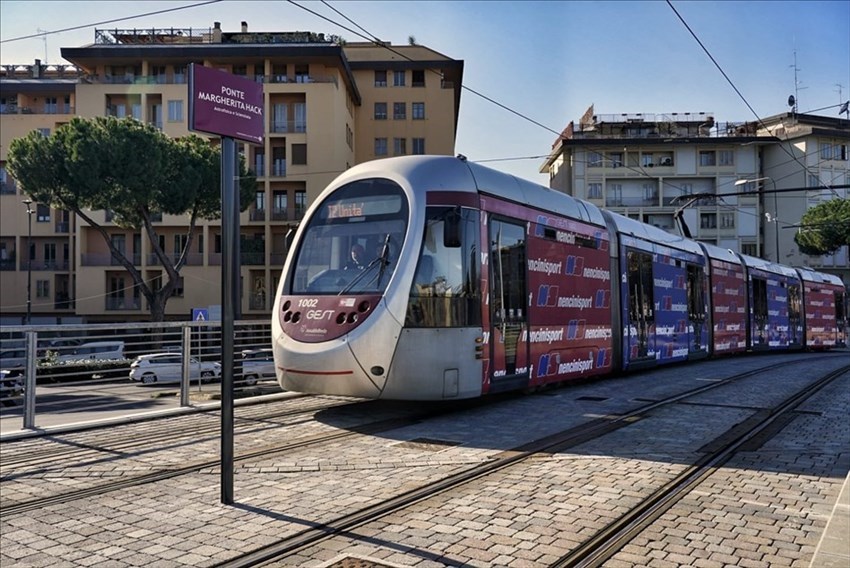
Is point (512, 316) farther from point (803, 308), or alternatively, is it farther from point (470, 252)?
point (803, 308)

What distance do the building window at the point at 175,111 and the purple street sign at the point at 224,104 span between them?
5139cm

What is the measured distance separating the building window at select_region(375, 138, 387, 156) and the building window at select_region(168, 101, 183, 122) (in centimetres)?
1556

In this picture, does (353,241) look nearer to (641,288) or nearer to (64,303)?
(641,288)

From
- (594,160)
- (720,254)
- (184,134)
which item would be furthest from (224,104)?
(594,160)

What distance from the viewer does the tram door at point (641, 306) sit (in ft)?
52.9

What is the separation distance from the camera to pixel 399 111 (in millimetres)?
60906

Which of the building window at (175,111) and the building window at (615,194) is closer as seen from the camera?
the building window at (175,111)

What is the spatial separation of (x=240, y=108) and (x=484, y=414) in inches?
249

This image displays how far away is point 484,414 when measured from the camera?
10773 mm

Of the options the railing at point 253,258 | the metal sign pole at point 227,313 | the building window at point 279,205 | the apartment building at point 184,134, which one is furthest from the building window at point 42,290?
the metal sign pole at point 227,313

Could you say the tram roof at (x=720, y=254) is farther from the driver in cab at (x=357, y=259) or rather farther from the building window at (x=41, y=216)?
the building window at (x=41, y=216)

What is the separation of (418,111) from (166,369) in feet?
163

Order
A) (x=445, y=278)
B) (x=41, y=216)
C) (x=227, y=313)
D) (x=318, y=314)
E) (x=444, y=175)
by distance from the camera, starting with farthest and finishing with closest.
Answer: (x=41, y=216)
(x=444, y=175)
(x=445, y=278)
(x=318, y=314)
(x=227, y=313)

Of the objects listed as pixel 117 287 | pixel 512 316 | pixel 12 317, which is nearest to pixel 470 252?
pixel 512 316
